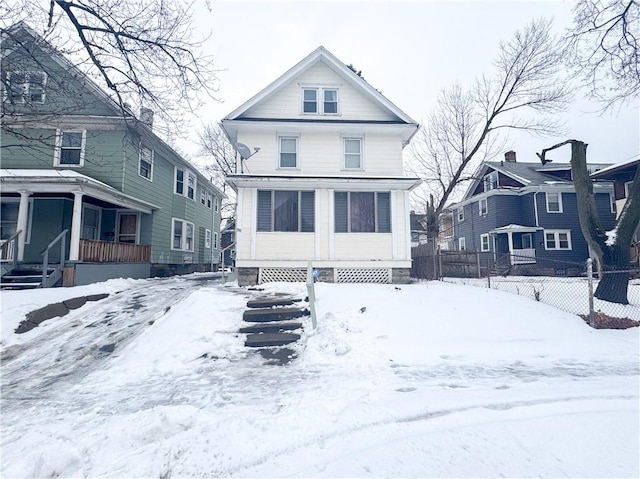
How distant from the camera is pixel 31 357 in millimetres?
5219

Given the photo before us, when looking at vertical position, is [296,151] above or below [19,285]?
above

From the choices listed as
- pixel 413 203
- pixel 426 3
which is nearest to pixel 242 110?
pixel 426 3

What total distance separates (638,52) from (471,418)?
11.9 metres

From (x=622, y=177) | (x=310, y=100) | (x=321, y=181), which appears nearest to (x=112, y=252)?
(x=321, y=181)

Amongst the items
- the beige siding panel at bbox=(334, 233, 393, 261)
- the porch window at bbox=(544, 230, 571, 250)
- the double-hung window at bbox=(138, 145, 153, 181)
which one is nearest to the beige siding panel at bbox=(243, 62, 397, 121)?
the beige siding panel at bbox=(334, 233, 393, 261)

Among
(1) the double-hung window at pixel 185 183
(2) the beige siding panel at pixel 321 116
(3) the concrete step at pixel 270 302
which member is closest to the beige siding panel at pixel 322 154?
(2) the beige siding panel at pixel 321 116

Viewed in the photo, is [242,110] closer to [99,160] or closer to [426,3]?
[99,160]

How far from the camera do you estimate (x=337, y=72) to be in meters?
13.0

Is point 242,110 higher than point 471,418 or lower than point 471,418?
higher

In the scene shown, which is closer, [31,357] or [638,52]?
[31,357]

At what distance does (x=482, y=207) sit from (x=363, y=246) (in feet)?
64.3

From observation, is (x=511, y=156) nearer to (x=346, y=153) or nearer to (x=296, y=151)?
(x=346, y=153)

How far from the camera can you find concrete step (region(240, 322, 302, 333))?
5.88 m

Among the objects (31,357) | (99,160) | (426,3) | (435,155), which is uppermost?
(426,3)
